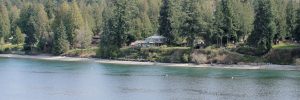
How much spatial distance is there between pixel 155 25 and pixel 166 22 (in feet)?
36.5

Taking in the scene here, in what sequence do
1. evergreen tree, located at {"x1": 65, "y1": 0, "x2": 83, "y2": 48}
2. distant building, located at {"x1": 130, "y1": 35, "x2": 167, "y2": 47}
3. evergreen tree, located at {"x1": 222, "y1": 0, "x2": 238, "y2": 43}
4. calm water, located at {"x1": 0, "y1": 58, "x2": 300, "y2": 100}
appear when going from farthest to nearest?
evergreen tree, located at {"x1": 65, "y1": 0, "x2": 83, "y2": 48} → distant building, located at {"x1": 130, "y1": 35, "x2": 167, "y2": 47} → evergreen tree, located at {"x1": 222, "y1": 0, "x2": 238, "y2": 43} → calm water, located at {"x1": 0, "y1": 58, "x2": 300, "y2": 100}

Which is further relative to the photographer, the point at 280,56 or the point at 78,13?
the point at 78,13

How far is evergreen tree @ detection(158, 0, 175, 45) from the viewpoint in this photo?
10006 cm

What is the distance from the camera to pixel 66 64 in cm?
9644

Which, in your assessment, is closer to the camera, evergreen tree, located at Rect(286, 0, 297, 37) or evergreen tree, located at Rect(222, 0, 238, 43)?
evergreen tree, located at Rect(286, 0, 297, 37)

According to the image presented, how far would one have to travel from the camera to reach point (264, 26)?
8744 centimetres

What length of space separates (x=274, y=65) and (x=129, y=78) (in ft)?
74.8

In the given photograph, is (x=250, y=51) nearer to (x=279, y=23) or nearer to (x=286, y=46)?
(x=286, y=46)

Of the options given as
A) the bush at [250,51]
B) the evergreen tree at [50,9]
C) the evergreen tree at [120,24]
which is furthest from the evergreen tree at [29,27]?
the bush at [250,51]

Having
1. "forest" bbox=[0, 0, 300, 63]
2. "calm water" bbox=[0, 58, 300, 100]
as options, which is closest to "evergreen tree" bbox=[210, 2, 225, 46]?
"forest" bbox=[0, 0, 300, 63]

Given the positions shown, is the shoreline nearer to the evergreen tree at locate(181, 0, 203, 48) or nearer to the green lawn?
the green lawn

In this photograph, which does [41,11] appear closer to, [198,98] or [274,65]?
[274,65]

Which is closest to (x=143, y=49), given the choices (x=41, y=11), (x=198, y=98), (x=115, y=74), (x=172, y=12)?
(x=172, y=12)

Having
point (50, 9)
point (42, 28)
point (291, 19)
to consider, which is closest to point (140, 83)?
point (291, 19)
